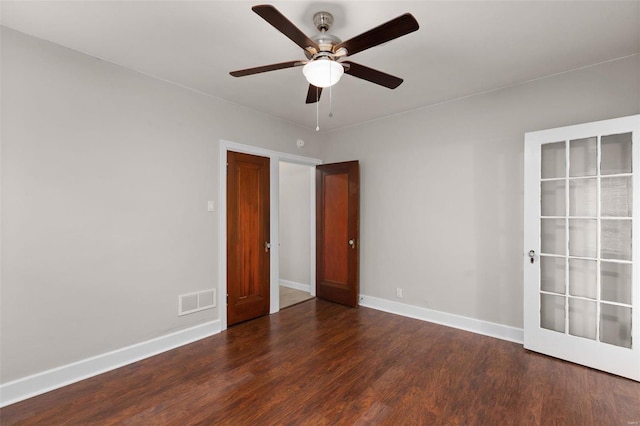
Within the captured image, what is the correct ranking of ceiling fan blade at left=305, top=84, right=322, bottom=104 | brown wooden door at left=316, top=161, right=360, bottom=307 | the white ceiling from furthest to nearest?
brown wooden door at left=316, top=161, right=360, bottom=307, ceiling fan blade at left=305, top=84, right=322, bottom=104, the white ceiling

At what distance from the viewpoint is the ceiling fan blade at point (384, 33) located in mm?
1463

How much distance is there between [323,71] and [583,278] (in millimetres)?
3011

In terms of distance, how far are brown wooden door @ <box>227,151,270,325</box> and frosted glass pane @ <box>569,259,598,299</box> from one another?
337cm

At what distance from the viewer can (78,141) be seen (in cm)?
248

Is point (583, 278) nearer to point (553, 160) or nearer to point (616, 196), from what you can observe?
point (616, 196)

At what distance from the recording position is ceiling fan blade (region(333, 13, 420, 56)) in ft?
4.80

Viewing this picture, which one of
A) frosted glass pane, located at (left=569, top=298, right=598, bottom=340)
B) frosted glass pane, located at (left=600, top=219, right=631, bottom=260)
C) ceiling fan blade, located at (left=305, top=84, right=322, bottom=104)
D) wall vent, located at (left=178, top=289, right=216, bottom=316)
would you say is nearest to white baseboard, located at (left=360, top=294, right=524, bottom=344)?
frosted glass pane, located at (left=569, top=298, right=598, bottom=340)

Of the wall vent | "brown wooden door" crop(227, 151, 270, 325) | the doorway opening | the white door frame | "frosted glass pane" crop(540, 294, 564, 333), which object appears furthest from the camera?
the doorway opening

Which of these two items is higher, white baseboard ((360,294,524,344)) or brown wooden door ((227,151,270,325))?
brown wooden door ((227,151,270,325))

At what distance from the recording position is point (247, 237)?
379cm

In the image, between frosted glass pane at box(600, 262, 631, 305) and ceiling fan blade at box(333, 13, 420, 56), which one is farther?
frosted glass pane at box(600, 262, 631, 305)

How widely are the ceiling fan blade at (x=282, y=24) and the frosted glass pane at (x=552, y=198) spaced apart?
264cm

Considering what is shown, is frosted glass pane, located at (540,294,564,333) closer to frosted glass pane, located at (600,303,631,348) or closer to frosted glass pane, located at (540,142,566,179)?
frosted glass pane, located at (600,303,631,348)

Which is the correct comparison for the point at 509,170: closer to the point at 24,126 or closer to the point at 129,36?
the point at 129,36
